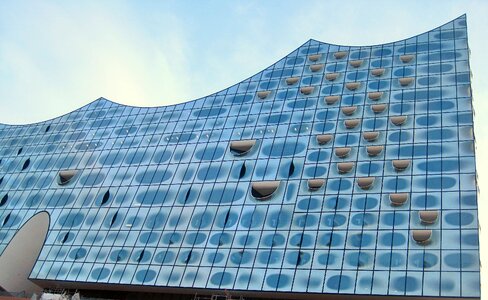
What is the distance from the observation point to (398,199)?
3048 centimetres

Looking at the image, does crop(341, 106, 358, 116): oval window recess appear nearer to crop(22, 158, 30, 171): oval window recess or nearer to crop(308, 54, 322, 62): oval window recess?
crop(308, 54, 322, 62): oval window recess

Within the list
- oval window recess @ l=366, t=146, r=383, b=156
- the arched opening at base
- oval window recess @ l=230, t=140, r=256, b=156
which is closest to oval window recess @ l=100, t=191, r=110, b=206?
the arched opening at base

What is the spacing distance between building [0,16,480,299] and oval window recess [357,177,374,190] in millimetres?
83

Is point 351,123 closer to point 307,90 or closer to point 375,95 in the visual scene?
point 375,95

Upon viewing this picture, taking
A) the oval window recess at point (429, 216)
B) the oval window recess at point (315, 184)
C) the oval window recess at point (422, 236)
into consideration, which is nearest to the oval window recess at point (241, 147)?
the oval window recess at point (315, 184)

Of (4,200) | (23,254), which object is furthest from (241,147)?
(4,200)

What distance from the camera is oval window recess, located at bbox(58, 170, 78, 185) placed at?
41750 mm

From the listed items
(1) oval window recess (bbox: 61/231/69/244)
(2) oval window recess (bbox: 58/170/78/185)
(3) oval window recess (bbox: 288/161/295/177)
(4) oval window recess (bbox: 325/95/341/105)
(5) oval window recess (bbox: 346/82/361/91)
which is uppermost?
(5) oval window recess (bbox: 346/82/361/91)

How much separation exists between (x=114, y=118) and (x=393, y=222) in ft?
82.6

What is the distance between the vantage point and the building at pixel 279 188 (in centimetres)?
2911

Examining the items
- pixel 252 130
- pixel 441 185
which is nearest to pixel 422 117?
pixel 441 185

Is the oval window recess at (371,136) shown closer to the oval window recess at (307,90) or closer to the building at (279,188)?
the building at (279,188)

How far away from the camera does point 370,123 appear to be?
35.5 m

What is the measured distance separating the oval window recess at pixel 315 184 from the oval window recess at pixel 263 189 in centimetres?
201
